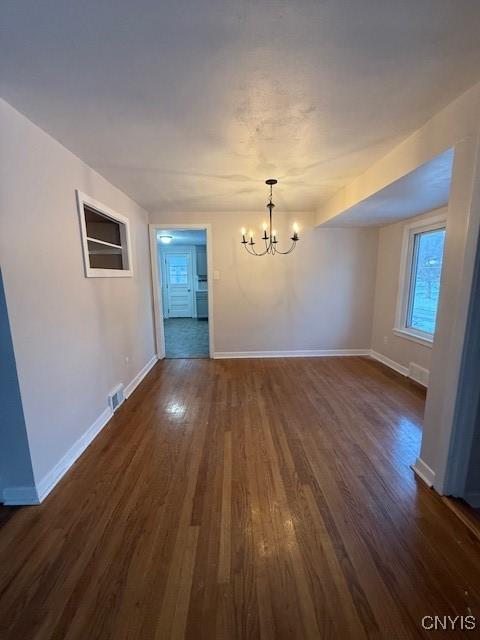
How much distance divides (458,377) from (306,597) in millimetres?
1325

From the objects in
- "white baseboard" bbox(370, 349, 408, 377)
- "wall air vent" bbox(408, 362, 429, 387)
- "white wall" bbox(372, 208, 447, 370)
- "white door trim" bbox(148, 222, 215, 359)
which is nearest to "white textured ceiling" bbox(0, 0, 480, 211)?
"white door trim" bbox(148, 222, 215, 359)

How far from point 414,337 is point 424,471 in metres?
2.04

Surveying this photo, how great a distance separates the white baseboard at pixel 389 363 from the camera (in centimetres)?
353

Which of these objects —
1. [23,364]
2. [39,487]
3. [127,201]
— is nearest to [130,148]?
[127,201]

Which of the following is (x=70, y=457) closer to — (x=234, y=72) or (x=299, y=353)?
(x=234, y=72)

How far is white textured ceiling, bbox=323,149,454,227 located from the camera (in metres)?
1.79

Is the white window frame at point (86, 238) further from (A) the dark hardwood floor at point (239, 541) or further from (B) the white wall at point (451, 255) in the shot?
(B) the white wall at point (451, 255)

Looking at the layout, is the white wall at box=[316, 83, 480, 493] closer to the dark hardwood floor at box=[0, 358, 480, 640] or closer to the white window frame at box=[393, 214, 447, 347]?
the dark hardwood floor at box=[0, 358, 480, 640]

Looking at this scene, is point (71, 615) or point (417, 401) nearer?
point (71, 615)

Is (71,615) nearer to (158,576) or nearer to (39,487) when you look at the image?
(158,576)

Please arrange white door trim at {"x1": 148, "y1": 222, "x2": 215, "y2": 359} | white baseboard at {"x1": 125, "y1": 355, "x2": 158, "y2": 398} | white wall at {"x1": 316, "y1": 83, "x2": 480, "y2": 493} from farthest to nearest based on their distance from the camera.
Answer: white door trim at {"x1": 148, "y1": 222, "x2": 215, "y2": 359} → white baseboard at {"x1": 125, "y1": 355, "x2": 158, "y2": 398} → white wall at {"x1": 316, "y1": 83, "x2": 480, "y2": 493}

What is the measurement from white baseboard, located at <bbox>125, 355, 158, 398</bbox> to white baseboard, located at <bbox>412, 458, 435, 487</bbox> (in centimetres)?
279

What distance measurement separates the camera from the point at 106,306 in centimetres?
255

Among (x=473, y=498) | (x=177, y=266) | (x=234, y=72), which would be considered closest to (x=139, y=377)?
(x=234, y=72)
